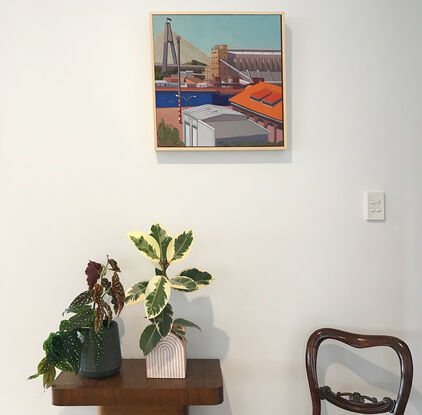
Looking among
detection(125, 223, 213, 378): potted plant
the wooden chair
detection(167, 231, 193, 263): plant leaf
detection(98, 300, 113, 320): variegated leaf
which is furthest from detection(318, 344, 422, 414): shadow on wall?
detection(98, 300, 113, 320): variegated leaf

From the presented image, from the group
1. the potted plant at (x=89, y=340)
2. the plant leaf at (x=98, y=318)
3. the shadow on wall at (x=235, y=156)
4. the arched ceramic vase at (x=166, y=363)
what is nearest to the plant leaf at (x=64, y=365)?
the potted plant at (x=89, y=340)

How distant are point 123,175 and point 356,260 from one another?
34.0 inches

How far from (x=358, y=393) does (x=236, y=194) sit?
2.47ft

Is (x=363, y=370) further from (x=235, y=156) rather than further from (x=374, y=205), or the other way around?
(x=235, y=156)

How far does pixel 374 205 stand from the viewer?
153 centimetres

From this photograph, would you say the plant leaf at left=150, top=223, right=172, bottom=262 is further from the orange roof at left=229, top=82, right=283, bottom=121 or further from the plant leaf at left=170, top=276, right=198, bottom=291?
the orange roof at left=229, top=82, right=283, bottom=121

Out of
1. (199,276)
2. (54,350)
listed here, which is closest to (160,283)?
(199,276)

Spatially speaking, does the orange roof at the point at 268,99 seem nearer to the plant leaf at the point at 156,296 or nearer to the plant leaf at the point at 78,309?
the plant leaf at the point at 156,296

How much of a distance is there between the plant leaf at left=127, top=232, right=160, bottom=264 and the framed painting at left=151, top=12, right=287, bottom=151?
34cm

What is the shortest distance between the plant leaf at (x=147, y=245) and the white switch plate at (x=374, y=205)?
0.74 m

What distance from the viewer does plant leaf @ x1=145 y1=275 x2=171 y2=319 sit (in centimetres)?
124

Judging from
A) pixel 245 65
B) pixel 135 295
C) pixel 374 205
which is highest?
pixel 245 65

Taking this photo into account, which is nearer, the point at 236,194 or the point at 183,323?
the point at 183,323

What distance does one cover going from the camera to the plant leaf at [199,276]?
A: 1378 mm
